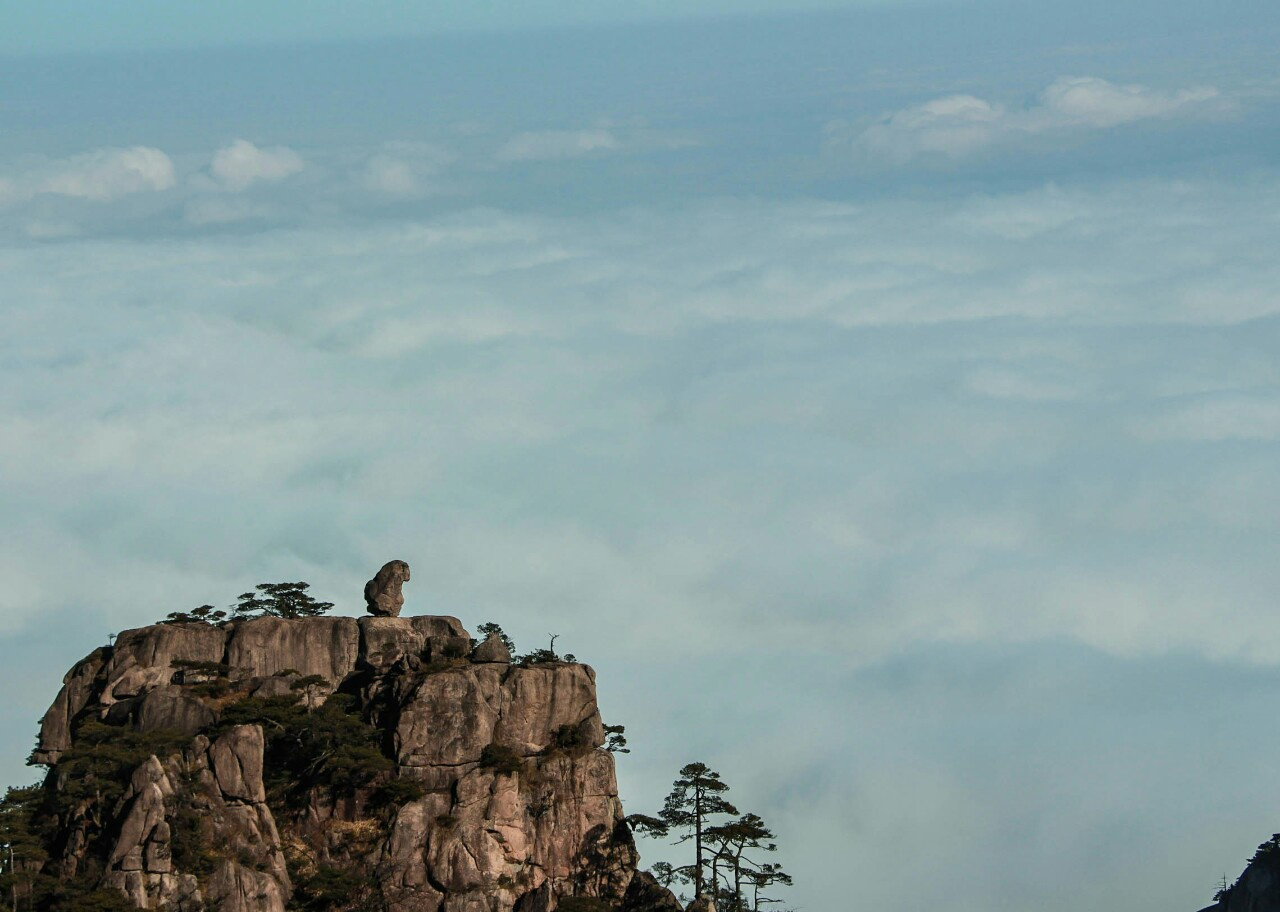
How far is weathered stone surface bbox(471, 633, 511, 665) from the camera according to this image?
139 metres

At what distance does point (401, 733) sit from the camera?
13338cm

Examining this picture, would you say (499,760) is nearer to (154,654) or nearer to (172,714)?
(172,714)

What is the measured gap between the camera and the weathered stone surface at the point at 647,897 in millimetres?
128000

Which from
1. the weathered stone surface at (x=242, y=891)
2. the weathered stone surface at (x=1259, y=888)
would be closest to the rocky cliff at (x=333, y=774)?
the weathered stone surface at (x=242, y=891)

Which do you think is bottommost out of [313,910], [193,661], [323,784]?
[313,910]

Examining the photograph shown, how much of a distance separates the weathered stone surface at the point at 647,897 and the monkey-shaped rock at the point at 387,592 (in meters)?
24.7

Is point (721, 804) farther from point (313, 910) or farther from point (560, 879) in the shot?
point (313, 910)

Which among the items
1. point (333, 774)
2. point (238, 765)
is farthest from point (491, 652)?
point (238, 765)

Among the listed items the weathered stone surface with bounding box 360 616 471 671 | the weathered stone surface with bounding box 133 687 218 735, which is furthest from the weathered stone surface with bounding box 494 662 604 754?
the weathered stone surface with bounding box 133 687 218 735

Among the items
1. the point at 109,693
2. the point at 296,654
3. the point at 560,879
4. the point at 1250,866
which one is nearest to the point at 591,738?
the point at 560,879

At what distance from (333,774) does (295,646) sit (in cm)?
1080

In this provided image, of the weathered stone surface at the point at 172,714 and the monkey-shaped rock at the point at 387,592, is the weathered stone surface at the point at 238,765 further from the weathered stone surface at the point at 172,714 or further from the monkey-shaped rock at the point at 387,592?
the monkey-shaped rock at the point at 387,592

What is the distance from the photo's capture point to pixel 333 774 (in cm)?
13150

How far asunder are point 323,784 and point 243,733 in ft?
19.6
